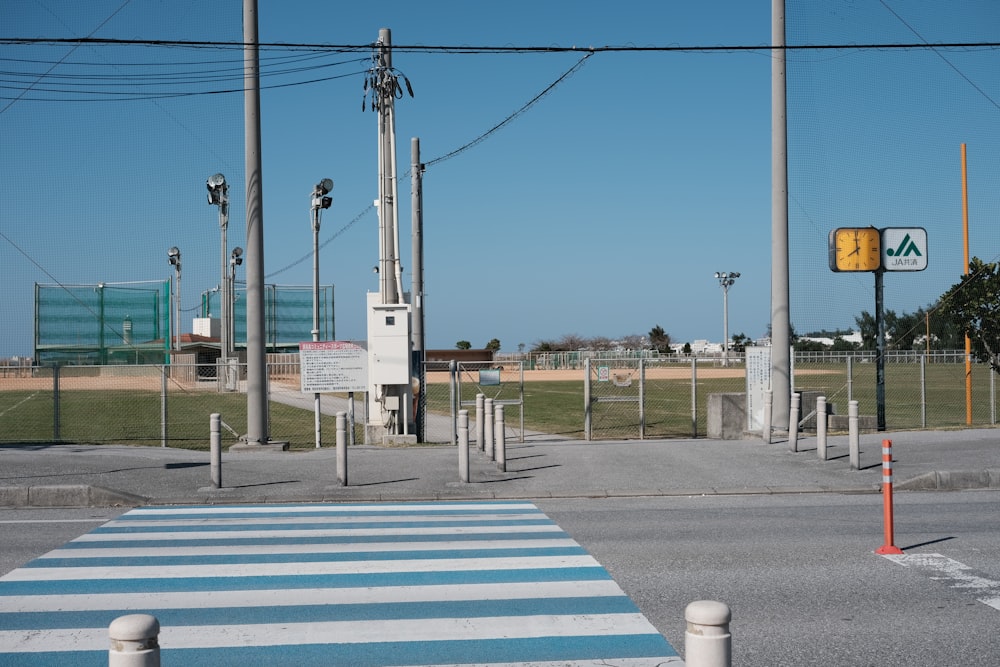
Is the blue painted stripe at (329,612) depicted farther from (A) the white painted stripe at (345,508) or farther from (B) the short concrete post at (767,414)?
(B) the short concrete post at (767,414)

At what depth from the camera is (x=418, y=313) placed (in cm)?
2380

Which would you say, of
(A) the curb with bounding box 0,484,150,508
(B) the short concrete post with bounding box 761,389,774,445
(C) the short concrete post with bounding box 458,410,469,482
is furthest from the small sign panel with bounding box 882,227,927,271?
(A) the curb with bounding box 0,484,150,508

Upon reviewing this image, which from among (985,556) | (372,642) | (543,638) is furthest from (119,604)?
(985,556)

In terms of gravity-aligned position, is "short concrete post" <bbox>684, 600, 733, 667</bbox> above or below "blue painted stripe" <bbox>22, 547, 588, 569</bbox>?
above

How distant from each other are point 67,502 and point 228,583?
593 centimetres

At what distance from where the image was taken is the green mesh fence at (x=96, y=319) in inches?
2766

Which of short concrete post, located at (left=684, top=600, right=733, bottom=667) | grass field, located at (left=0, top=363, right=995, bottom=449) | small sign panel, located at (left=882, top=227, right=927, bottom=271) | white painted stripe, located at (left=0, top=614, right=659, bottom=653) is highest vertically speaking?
small sign panel, located at (left=882, top=227, right=927, bottom=271)

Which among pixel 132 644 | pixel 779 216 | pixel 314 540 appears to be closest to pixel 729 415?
pixel 779 216

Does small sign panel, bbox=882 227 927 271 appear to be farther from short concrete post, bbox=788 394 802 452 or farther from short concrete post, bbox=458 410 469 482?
short concrete post, bbox=458 410 469 482

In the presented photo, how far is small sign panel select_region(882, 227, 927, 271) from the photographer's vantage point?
21.1m

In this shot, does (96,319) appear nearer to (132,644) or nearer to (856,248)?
(856,248)

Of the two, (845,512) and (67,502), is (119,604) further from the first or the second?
(845,512)

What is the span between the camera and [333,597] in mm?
7574

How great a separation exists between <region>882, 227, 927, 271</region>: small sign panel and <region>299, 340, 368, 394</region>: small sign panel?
38.9 ft
